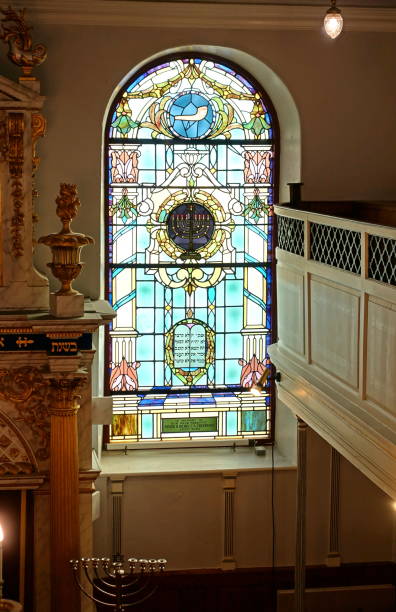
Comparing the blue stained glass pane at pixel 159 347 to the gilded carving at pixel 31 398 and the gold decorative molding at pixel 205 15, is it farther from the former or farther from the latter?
the gold decorative molding at pixel 205 15

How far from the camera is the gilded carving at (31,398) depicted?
8312 millimetres

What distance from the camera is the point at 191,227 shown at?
33.0ft

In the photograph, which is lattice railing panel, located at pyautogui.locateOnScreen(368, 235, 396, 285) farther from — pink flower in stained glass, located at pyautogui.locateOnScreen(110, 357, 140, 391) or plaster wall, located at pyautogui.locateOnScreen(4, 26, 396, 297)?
pink flower in stained glass, located at pyautogui.locateOnScreen(110, 357, 140, 391)

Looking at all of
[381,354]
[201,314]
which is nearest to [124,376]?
[201,314]

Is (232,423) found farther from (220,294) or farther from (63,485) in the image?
(63,485)

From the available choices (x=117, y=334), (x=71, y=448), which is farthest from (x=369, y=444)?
(x=117, y=334)

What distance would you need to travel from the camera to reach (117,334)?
10086 millimetres

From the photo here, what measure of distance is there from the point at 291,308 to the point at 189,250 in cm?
188

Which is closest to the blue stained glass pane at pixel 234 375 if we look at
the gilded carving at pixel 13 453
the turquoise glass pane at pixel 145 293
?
the turquoise glass pane at pixel 145 293

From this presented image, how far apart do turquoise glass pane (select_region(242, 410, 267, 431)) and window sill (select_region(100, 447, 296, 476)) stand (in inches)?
8.1

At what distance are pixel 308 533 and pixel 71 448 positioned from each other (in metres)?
2.81

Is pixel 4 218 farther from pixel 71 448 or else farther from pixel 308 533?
pixel 308 533

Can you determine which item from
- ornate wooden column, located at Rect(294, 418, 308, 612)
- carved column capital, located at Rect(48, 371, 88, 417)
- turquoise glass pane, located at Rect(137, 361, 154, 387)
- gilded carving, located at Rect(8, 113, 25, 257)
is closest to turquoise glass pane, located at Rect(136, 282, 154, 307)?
turquoise glass pane, located at Rect(137, 361, 154, 387)

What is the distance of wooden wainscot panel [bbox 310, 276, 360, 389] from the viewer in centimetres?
690
